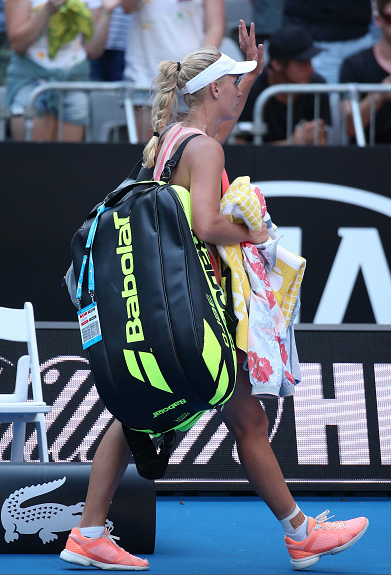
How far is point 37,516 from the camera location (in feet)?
9.83

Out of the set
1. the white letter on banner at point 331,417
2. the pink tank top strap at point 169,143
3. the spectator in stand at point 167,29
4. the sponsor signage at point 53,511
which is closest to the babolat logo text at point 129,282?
the pink tank top strap at point 169,143

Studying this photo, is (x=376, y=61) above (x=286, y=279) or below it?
above

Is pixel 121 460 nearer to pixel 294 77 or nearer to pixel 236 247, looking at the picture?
pixel 236 247

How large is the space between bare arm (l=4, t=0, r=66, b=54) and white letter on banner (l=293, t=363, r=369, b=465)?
9.58 feet

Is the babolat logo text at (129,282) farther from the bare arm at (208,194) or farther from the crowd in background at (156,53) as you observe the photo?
the crowd in background at (156,53)

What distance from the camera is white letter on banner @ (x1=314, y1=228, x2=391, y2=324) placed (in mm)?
5449

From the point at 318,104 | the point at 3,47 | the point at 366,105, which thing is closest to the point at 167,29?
the point at 318,104

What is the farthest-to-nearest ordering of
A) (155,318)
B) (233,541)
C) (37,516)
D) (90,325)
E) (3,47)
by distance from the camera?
(3,47) < (233,541) < (37,516) < (90,325) < (155,318)

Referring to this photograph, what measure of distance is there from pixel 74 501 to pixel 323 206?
3.03 metres

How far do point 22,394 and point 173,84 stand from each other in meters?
1.61

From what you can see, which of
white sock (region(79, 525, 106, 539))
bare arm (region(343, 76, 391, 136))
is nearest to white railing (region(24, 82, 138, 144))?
bare arm (region(343, 76, 391, 136))

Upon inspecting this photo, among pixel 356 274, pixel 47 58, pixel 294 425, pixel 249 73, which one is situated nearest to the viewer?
pixel 249 73

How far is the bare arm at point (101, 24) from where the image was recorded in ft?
19.2

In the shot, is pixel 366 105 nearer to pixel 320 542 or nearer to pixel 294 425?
pixel 294 425
